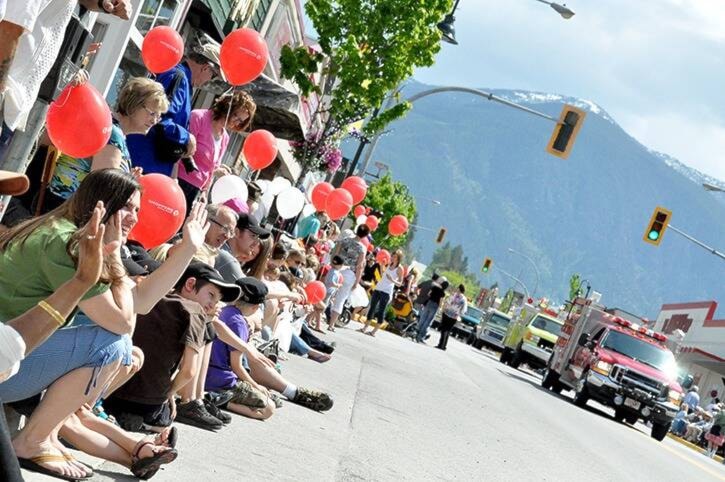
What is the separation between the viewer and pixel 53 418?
16.7 ft

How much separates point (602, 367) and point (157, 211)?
65.9 feet

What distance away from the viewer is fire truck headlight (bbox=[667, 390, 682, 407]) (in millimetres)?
25044

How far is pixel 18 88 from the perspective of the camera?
5996mm

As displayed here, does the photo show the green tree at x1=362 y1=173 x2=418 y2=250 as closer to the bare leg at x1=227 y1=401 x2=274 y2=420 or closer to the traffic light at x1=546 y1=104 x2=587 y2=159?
the traffic light at x1=546 y1=104 x2=587 y2=159

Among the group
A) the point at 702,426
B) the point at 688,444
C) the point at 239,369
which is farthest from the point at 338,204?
the point at 702,426

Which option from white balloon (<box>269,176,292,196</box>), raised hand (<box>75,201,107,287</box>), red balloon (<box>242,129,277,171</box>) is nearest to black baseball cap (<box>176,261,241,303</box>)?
raised hand (<box>75,201,107,287</box>)

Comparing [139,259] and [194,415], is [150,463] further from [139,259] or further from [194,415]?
[194,415]

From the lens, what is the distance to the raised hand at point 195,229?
5582 millimetres

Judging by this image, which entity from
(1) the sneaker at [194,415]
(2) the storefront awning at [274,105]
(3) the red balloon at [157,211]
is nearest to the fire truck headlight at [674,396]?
(2) the storefront awning at [274,105]

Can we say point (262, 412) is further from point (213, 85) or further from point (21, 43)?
point (213, 85)

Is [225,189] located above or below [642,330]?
below

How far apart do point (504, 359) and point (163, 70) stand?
3479 centimetres

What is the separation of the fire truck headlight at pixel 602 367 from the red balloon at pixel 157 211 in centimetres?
1986

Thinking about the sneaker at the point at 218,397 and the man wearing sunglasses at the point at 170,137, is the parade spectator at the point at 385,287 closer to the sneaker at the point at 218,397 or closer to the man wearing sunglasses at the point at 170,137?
the man wearing sunglasses at the point at 170,137
